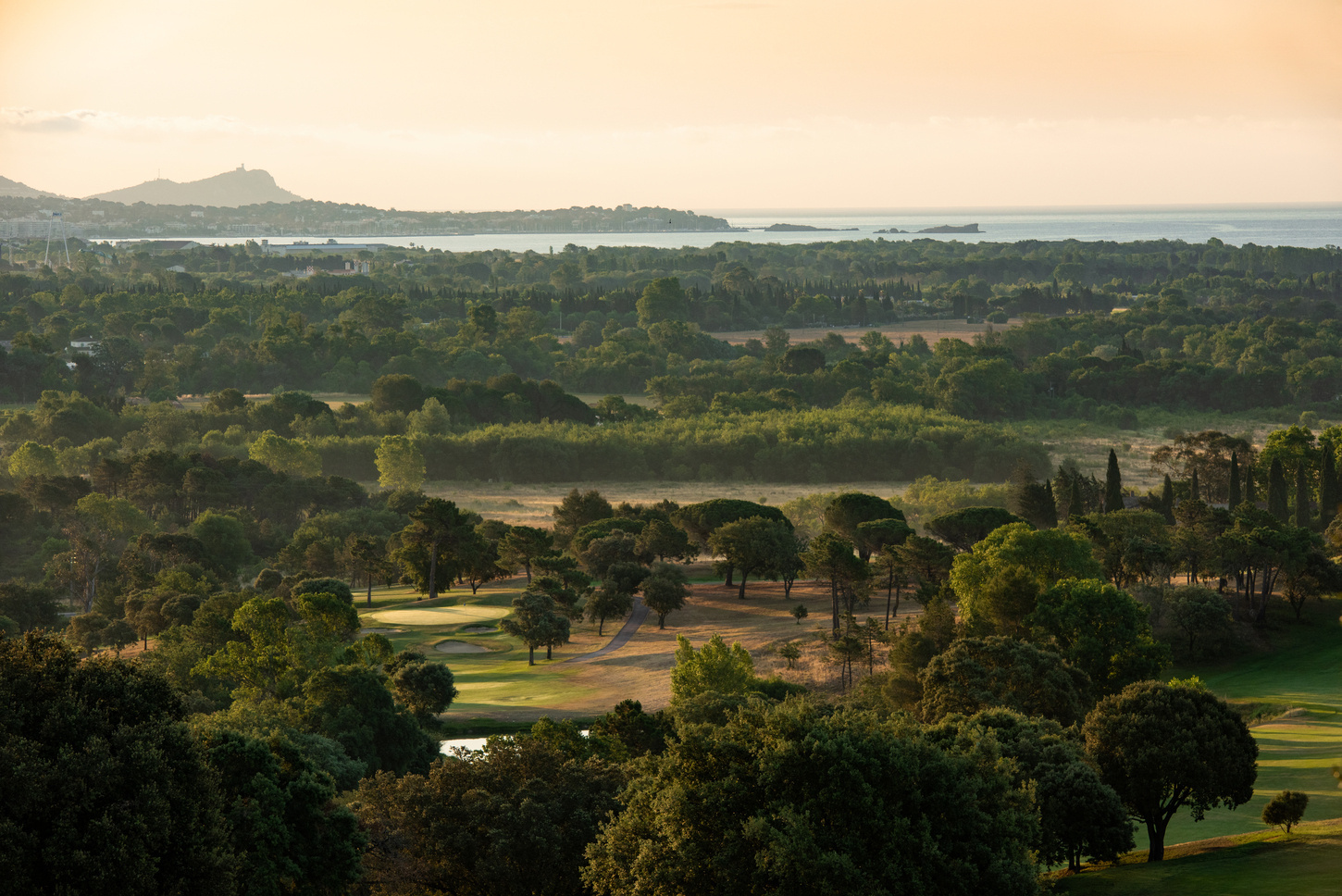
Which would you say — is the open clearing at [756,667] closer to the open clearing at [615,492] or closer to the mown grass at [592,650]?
the mown grass at [592,650]

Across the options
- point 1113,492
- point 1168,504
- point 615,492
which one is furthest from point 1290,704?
point 615,492

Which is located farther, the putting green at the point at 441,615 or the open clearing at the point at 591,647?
the putting green at the point at 441,615

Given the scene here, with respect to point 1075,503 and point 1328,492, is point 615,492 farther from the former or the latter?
point 1328,492

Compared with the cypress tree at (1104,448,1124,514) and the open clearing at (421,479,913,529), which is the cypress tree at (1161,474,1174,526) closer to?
the cypress tree at (1104,448,1124,514)

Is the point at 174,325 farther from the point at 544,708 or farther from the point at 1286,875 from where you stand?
the point at 1286,875

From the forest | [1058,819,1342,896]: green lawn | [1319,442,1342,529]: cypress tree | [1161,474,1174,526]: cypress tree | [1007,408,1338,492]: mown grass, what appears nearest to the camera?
the forest

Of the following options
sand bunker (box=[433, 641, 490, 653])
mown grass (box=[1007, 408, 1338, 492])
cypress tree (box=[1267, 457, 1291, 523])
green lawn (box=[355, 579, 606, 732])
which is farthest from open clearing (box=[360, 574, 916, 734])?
mown grass (box=[1007, 408, 1338, 492])

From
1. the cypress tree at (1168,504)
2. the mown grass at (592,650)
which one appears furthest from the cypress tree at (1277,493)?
the mown grass at (592,650)

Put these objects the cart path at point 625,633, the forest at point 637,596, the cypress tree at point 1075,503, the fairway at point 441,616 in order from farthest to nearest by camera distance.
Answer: the cypress tree at point 1075,503, the fairway at point 441,616, the cart path at point 625,633, the forest at point 637,596
